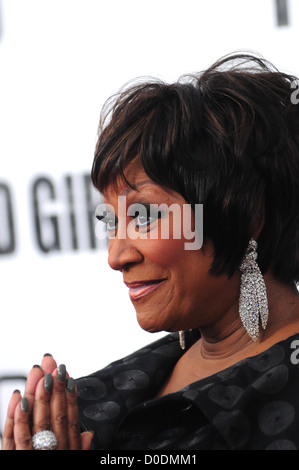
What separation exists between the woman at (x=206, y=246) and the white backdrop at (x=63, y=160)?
2.62 ft

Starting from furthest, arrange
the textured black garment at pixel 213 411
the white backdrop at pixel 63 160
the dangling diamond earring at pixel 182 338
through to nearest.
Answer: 1. the white backdrop at pixel 63 160
2. the dangling diamond earring at pixel 182 338
3. the textured black garment at pixel 213 411

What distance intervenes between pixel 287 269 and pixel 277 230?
98 millimetres

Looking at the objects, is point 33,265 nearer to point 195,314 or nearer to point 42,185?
point 42,185

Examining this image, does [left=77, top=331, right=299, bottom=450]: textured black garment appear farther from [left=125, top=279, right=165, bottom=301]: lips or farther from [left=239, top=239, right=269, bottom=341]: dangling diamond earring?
[left=125, top=279, right=165, bottom=301]: lips

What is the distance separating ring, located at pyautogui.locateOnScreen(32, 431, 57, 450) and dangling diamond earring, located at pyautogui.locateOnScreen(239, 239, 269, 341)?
422mm

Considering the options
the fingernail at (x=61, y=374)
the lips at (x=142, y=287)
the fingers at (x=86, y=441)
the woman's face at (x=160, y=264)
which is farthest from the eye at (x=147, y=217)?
the fingers at (x=86, y=441)

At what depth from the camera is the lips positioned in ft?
4.59

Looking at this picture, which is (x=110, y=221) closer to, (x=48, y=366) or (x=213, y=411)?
(x=48, y=366)

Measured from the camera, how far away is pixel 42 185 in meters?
2.28

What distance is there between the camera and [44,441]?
1262 millimetres

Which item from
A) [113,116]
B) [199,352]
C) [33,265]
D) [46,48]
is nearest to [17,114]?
[46,48]

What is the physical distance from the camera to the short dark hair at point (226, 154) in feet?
4.40

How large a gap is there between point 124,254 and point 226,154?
27 centimetres

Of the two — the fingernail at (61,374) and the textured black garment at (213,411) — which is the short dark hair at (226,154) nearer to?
the textured black garment at (213,411)
